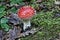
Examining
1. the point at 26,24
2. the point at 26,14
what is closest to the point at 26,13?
the point at 26,14

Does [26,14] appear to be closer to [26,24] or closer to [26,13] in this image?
[26,13]

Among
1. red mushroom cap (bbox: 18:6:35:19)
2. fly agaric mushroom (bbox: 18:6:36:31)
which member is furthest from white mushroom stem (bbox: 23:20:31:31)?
red mushroom cap (bbox: 18:6:35:19)

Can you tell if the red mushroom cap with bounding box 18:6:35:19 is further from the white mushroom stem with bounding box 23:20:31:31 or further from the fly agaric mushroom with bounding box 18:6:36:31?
the white mushroom stem with bounding box 23:20:31:31

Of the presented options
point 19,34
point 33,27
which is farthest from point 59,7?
point 19,34

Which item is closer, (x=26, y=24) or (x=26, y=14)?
(x=26, y=14)

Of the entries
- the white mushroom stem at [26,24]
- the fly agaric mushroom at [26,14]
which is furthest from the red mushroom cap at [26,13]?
the white mushroom stem at [26,24]

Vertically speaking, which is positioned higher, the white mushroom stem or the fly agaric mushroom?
the fly agaric mushroom

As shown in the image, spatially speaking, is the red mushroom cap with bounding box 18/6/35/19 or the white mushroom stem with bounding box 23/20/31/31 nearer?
the red mushroom cap with bounding box 18/6/35/19

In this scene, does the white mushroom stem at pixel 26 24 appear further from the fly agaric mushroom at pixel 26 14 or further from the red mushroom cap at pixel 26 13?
the red mushroom cap at pixel 26 13

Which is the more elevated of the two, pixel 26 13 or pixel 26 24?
pixel 26 13

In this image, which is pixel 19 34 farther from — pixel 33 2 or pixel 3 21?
pixel 33 2

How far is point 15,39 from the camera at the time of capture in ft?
7.77

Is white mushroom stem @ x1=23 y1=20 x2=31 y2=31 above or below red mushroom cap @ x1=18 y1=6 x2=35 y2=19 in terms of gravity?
below

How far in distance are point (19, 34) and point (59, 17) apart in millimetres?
574
